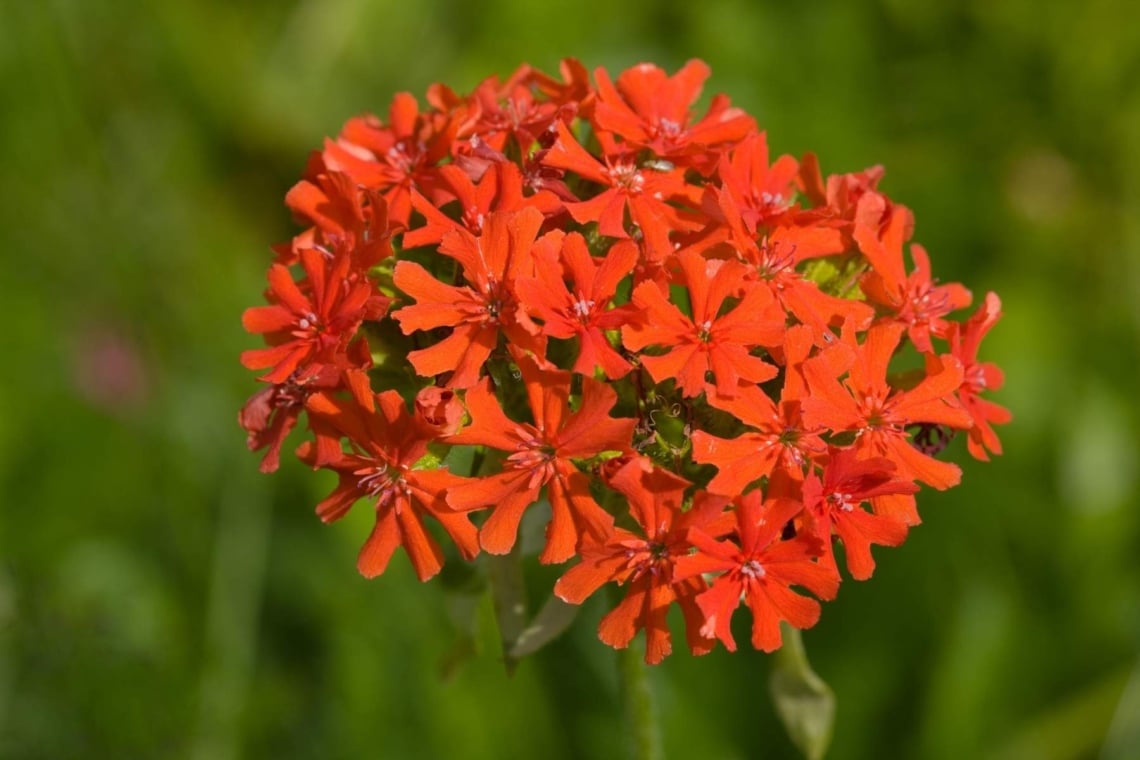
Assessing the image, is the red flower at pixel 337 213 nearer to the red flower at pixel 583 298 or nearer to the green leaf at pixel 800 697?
the red flower at pixel 583 298

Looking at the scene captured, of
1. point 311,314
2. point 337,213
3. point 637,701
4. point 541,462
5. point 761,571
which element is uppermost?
point 337,213

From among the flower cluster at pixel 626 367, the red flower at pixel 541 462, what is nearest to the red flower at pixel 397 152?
the flower cluster at pixel 626 367

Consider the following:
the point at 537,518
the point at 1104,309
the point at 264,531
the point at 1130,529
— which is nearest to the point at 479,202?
the point at 537,518

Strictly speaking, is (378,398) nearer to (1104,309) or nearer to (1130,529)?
(1130,529)

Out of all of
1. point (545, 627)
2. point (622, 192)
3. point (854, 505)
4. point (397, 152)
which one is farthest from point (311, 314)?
point (854, 505)

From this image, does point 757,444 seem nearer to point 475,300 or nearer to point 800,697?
point 475,300

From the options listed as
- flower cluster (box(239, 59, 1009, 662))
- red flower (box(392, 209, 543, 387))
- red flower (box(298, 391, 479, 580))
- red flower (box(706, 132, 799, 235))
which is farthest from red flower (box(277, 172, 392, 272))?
red flower (box(706, 132, 799, 235))
